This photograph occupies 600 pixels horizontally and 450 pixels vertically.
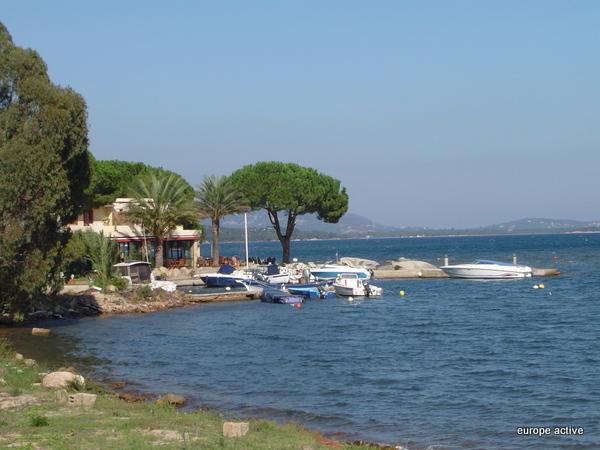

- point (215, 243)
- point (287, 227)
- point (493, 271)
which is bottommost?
point (493, 271)

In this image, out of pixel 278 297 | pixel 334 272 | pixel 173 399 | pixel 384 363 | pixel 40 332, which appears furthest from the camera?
pixel 334 272

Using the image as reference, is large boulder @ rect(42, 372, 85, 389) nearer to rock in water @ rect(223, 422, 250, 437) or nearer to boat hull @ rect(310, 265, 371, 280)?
rock in water @ rect(223, 422, 250, 437)

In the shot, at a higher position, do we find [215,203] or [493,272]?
[215,203]

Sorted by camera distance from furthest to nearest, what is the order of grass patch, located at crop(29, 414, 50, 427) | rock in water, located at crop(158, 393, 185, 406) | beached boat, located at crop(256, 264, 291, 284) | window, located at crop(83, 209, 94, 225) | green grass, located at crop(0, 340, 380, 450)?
window, located at crop(83, 209, 94, 225)
beached boat, located at crop(256, 264, 291, 284)
rock in water, located at crop(158, 393, 185, 406)
grass patch, located at crop(29, 414, 50, 427)
green grass, located at crop(0, 340, 380, 450)

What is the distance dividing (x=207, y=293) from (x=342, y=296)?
9.02 meters

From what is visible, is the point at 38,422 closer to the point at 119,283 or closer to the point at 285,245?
the point at 119,283

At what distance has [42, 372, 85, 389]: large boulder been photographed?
62.1 feet

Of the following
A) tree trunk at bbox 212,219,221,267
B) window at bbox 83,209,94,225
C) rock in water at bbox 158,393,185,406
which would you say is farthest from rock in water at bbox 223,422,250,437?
tree trunk at bbox 212,219,221,267

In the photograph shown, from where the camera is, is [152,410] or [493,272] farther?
[493,272]

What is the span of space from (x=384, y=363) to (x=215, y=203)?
4685 centimetres

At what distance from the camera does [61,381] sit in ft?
63.0

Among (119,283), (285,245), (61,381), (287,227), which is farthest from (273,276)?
(61,381)

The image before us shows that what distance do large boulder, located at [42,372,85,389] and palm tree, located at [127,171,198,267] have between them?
41179 mm

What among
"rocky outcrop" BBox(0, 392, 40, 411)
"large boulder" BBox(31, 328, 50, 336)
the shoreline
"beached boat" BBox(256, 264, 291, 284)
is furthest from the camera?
"beached boat" BBox(256, 264, 291, 284)
